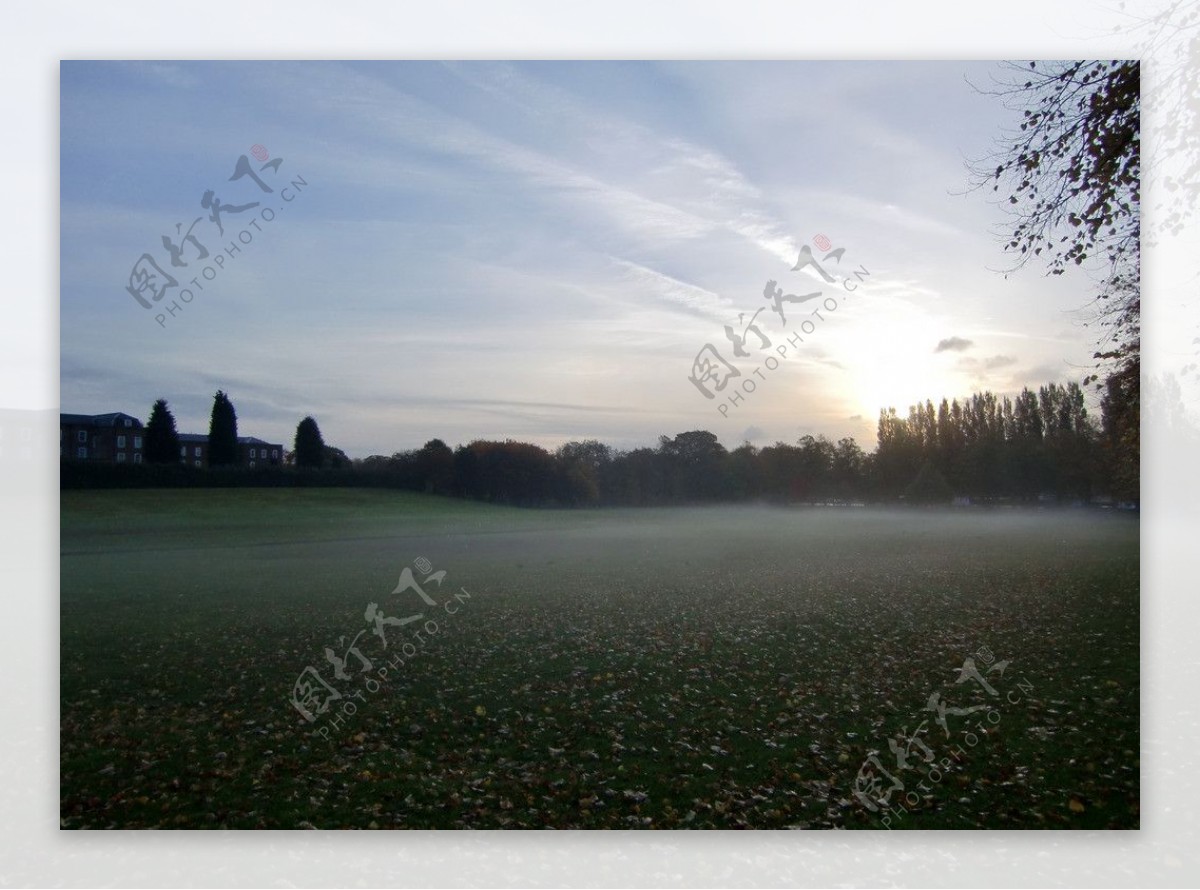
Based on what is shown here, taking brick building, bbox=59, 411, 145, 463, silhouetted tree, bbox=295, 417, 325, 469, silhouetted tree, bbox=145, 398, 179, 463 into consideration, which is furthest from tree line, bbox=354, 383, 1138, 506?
brick building, bbox=59, 411, 145, 463

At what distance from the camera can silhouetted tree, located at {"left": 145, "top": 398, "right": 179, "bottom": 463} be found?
682 cm

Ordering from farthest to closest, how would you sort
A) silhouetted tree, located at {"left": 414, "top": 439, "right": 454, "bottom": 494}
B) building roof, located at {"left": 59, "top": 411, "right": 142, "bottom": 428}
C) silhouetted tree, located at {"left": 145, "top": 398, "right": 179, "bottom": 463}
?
1. silhouetted tree, located at {"left": 414, "top": 439, "right": 454, "bottom": 494}
2. silhouetted tree, located at {"left": 145, "top": 398, "right": 179, "bottom": 463}
3. building roof, located at {"left": 59, "top": 411, "right": 142, "bottom": 428}

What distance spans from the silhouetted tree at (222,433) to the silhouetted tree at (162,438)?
297 millimetres

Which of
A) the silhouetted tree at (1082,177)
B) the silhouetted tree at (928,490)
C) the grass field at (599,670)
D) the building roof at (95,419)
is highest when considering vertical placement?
the silhouetted tree at (1082,177)

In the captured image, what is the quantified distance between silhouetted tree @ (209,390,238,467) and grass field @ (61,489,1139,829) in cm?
50

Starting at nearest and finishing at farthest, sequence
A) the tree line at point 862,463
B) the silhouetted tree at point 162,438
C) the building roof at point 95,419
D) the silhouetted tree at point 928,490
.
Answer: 1. the building roof at point 95,419
2. the silhouetted tree at point 162,438
3. the tree line at point 862,463
4. the silhouetted tree at point 928,490

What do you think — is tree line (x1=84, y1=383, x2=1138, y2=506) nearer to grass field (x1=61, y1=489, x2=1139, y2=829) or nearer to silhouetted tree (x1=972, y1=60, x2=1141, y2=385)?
grass field (x1=61, y1=489, x2=1139, y2=829)

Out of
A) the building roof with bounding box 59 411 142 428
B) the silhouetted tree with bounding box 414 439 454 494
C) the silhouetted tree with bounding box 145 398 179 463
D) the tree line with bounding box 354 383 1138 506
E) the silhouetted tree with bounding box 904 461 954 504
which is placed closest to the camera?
the building roof with bounding box 59 411 142 428

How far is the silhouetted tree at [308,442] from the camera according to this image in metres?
7.05

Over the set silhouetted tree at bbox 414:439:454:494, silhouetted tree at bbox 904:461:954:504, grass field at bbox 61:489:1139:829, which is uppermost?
silhouetted tree at bbox 414:439:454:494

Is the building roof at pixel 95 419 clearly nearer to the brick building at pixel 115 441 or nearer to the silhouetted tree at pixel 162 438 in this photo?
the brick building at pixel 115 441

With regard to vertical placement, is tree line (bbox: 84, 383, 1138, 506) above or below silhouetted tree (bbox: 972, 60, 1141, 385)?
below

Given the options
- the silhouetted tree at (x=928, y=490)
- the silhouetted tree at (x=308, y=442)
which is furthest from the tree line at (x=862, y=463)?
the silhouetted tree at (x=308, y=442)

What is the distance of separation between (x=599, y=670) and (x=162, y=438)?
436 centimetres
